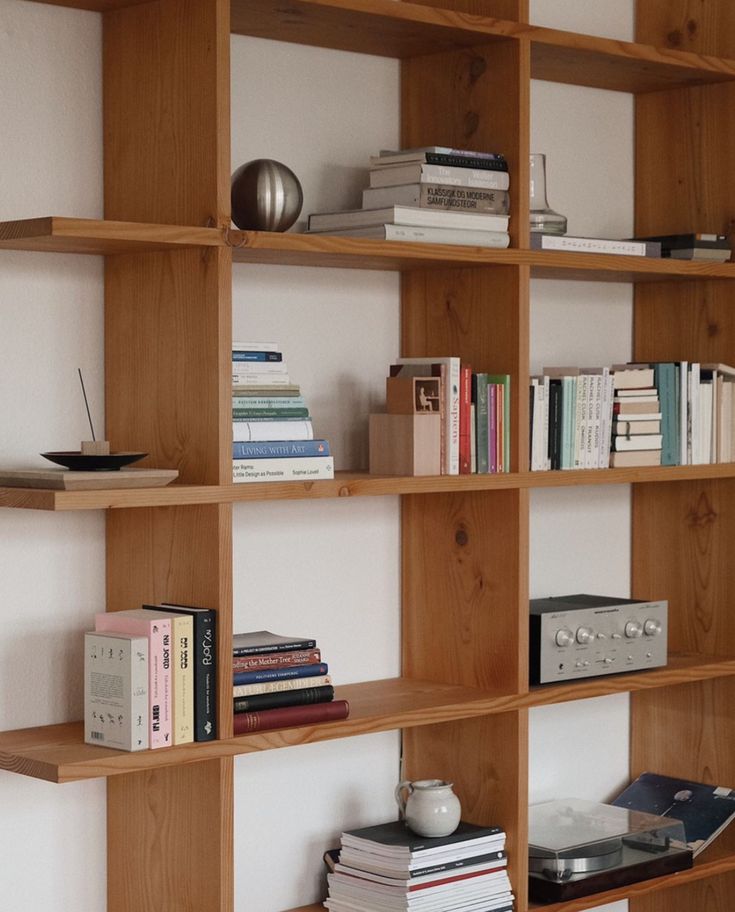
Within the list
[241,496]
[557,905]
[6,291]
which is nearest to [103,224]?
[6,291]

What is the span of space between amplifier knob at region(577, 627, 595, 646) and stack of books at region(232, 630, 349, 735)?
21.5 inches

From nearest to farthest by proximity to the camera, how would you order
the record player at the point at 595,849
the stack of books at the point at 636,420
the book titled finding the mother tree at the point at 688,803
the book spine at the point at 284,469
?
the book spine at the point at 284,469 → the record player at the point at 595,849 → the stack of books at the point at 636,420 → the book titled finding the mother tree at the point at 688,803

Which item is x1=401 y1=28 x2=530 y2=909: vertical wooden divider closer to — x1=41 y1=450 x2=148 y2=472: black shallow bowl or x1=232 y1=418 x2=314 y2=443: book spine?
x1=232 y1=418 x2=314 y2=443: book spine

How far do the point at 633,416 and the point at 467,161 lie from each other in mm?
621

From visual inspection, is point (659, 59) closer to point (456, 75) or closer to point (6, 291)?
point (456, 75)

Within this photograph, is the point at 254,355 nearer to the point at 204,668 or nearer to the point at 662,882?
the point at 204,668

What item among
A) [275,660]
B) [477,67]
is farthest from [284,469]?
[477,67]

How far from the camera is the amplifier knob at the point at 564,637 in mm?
2705

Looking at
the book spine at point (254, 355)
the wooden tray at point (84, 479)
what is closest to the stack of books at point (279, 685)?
the wooden tray at point (84, 479)

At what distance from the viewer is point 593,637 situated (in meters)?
2.77

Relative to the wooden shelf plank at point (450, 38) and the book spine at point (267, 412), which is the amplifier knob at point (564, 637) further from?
the wooden shelf plank at point (450, 38)

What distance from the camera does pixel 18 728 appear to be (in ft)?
7.55

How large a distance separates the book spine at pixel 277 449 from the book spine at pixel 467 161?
20.4 inches

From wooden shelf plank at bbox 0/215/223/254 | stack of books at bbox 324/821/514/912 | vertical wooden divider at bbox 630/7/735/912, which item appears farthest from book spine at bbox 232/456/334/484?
vertical wooden divider at bbox 630/7/735/912
